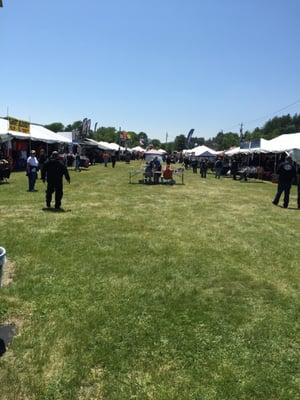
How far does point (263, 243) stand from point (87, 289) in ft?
15.4

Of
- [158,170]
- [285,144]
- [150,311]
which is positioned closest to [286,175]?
[158,170]

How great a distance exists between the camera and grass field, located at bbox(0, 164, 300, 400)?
421 centimetres

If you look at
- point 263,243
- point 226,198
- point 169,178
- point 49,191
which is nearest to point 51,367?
point 263,243

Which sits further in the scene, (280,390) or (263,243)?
(263,243)

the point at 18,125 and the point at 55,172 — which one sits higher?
the point at 18,125

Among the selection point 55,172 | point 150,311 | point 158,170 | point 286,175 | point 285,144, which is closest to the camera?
point 150,311

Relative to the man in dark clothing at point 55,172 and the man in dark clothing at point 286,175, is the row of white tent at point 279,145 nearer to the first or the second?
the man in dark clothing at point 286,175

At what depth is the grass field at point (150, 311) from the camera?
4211mm

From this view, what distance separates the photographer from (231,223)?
12414 mm

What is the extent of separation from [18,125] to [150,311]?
26.9m

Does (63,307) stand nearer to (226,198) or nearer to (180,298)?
(180,298)

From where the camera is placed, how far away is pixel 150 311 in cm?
579

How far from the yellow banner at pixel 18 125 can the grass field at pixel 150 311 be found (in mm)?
19283

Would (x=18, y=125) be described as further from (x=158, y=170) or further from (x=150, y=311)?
(x=150, y=311)
